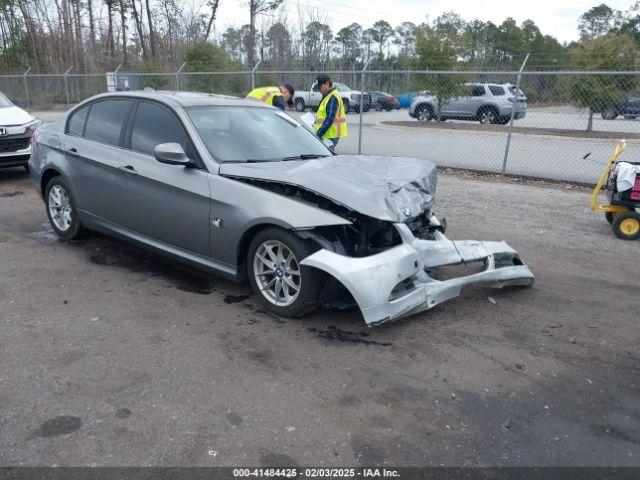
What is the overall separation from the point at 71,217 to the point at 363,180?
344 centimetres

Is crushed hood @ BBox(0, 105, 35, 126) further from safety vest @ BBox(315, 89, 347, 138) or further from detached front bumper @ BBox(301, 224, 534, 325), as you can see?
detached front bumper @ BBox(301, 224, 534, 325)

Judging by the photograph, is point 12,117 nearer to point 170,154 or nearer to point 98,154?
point 98,154

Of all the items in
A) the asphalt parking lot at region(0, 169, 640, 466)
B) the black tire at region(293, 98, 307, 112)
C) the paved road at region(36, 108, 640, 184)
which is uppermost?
the black tire at region(293, 98, 307, 112)

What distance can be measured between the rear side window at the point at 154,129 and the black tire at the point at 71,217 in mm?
1211

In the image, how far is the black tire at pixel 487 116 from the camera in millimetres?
20641

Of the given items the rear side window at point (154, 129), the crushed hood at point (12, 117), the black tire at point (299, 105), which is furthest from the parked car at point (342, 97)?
the rear side window at point (154, 129)

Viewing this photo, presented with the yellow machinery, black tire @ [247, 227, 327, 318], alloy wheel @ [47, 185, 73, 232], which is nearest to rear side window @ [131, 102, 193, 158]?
black tire @ [247, 227, 327, 318]

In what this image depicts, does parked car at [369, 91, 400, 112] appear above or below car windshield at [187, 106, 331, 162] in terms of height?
below

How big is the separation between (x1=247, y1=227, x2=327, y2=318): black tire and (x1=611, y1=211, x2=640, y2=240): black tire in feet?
14.7

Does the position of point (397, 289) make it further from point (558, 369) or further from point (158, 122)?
point (158, 122)

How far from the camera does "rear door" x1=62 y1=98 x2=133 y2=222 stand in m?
5.32

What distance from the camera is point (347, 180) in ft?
14.0

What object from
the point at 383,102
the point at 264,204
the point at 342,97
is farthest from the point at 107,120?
the point at 383,102

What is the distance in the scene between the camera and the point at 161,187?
15.8 feet
